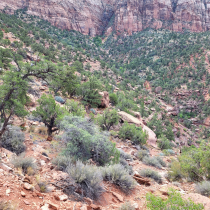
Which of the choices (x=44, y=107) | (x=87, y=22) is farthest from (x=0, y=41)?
(x=87, y=22)

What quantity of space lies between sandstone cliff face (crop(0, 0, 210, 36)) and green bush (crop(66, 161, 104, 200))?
230 feet

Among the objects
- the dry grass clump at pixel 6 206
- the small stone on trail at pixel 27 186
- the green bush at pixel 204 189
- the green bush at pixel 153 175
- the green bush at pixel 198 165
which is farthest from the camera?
the green bush at pixel 153 175

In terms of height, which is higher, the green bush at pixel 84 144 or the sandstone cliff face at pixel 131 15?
the sandstone cliff face at pixel 131 15

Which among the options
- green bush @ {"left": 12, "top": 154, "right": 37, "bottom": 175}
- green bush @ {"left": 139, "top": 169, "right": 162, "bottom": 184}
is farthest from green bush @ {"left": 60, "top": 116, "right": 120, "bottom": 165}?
green bush @ {"left": 139, "top": 169, "right": 162, "bottom": 184}

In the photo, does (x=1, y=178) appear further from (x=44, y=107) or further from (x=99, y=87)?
(x=99, y=87)

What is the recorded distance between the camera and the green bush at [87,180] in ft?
12.7

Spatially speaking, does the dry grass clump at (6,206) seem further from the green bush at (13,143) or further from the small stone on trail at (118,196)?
the green bush at (13,143)

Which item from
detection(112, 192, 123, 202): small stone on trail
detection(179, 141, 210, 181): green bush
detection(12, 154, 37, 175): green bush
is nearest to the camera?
detection(12, 154, 37, 175): green bush

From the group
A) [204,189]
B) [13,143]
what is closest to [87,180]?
[13,143]

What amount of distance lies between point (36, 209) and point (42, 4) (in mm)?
78143

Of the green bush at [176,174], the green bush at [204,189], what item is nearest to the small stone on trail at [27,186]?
the green bush at [204,189]

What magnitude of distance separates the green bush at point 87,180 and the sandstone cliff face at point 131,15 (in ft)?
230

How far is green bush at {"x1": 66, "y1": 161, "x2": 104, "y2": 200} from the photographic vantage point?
3.88 meters

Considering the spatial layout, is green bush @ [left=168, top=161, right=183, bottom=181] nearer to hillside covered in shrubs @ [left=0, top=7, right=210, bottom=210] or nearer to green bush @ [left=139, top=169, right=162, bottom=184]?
hillside covered in shrubs @ [left=0, top=7, right=210, bottom=210]
